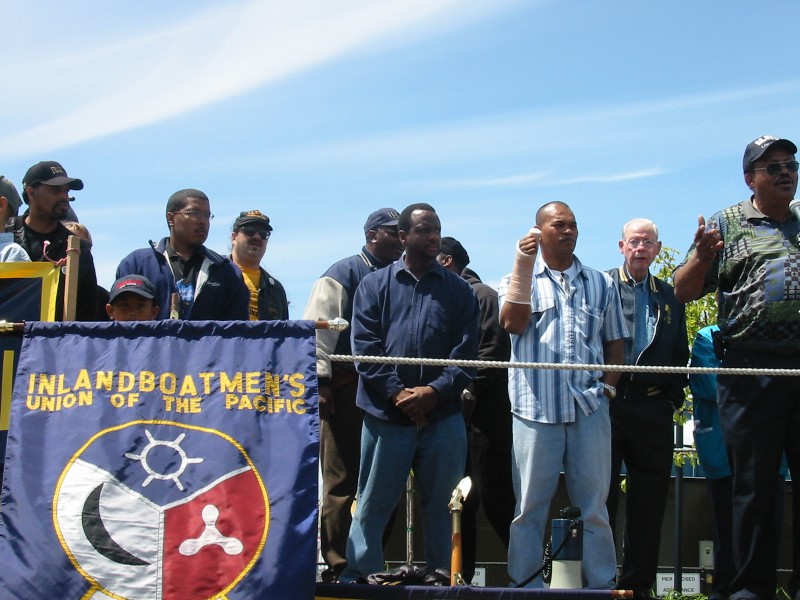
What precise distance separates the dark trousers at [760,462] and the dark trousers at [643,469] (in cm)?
83

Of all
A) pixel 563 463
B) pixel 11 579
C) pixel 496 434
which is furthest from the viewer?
pixel 496 434

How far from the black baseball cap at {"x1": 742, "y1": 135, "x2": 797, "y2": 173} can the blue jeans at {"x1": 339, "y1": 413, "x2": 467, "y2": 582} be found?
2.01 meters

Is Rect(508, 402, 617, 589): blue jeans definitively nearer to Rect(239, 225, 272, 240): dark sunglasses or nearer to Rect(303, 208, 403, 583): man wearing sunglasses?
Rect(303, 208, 403, 583): man wearing sunglasses

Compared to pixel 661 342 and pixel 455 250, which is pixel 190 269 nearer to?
pixel 455 250

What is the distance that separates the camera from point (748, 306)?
545 cm

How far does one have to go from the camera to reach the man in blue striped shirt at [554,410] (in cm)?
557

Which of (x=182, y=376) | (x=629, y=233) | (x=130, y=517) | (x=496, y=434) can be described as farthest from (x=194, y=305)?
(x=629, y=233)

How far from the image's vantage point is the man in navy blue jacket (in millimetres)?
5652

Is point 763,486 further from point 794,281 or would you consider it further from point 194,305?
point 194,305

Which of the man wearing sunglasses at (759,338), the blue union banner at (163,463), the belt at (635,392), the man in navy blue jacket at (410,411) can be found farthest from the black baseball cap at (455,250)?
the blue union banner at (163,463)

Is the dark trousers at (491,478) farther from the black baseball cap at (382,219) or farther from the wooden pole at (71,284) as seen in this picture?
the wooden pole at (71,284)

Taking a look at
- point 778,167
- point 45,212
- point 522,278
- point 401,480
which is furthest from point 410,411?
point 45,212

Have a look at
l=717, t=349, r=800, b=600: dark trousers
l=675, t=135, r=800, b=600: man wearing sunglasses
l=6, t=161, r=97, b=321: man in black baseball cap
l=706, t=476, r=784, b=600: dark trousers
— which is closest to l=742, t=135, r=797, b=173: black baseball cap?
l=675, t=135, r=800, b=600: man wearing sunglasses

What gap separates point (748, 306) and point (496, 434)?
1.92m
